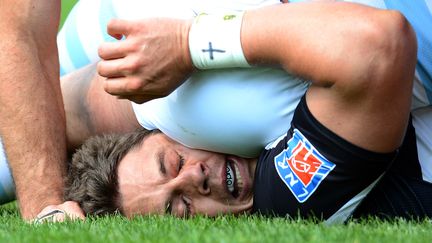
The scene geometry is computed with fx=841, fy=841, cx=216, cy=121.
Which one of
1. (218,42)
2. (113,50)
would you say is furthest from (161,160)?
(218,42)

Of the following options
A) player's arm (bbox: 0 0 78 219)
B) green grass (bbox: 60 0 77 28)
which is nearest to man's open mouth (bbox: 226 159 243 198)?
player's arm (bbox: 0 0 78 219)

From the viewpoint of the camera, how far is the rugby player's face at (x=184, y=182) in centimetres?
313

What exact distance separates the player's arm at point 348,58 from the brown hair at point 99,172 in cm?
77

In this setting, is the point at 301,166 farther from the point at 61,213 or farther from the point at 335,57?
the point at 61,213

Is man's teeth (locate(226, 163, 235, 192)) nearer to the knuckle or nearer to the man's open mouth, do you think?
the man's open mouth

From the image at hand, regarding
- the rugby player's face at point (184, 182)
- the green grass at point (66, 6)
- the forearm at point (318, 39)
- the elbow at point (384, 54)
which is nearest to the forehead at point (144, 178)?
the rugby player's face at point (184, 182)

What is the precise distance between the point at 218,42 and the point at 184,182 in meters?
0.57

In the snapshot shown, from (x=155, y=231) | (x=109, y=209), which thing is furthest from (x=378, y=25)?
(x=109, y=209)

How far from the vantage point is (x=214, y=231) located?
2447mm

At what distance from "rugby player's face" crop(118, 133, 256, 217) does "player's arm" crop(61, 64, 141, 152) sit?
400mm

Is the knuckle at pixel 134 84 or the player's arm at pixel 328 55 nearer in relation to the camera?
the player's arm at pixel 328 55

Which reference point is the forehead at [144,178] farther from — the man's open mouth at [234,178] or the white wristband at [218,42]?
the white wristband at [218,42]

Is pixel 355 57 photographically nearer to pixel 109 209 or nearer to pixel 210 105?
pixel 210 105

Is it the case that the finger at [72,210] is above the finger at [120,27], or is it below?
below
